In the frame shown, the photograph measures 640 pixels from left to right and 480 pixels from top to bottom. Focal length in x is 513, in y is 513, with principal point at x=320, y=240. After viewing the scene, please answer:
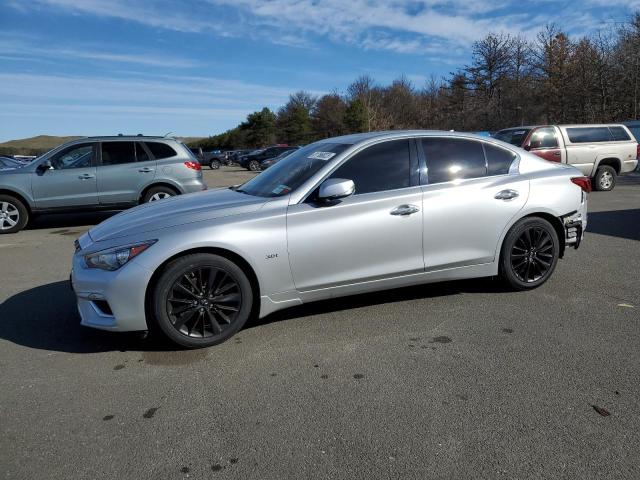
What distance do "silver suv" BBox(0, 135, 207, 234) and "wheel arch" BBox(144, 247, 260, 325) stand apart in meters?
6.99

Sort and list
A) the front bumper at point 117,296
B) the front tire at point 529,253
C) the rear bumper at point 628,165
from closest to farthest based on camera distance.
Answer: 1. the front bumper at point 117,296
2. the front tire at point 529,253
3. the rear bumper at point 628,165

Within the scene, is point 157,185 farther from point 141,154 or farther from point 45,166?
point 45,166

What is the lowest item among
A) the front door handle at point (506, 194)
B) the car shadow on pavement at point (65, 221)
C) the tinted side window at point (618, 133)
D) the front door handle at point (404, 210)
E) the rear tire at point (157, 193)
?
the car shadow on pavement at point (65, 221)

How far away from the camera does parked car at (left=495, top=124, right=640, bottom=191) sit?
Result: 13.9 metres

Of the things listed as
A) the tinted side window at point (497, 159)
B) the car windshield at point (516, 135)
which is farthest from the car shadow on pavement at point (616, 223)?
the tinted side window at point (497, 159)

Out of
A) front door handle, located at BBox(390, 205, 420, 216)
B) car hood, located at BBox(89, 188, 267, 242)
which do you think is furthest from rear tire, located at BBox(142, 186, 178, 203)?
front door handle, located at BBox(390, 205, 420, 216)

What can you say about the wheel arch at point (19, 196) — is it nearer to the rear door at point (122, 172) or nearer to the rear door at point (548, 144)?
the rear door at point (122, 172)

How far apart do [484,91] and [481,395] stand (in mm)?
55909

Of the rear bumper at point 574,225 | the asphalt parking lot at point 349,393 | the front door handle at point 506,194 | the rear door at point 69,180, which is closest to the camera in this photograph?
the asphalt parking lot at point 349,393

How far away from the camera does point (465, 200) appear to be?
183 inches

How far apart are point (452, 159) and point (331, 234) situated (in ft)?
4.89

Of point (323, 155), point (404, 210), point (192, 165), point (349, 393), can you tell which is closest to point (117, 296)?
point (349, 393)

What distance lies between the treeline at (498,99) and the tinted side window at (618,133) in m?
20.1

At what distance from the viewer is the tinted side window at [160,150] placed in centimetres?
1053
